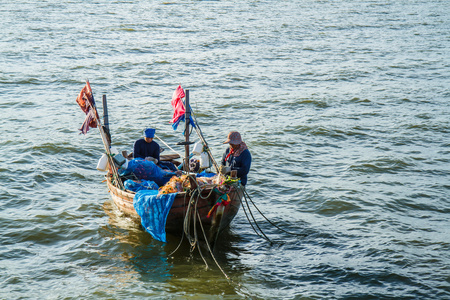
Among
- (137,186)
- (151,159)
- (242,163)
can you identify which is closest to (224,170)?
(242,163)

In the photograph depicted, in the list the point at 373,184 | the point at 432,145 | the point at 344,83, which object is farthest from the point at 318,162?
the point at 344,83

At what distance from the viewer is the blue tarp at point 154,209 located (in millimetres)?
9312

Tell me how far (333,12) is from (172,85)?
81.1ft

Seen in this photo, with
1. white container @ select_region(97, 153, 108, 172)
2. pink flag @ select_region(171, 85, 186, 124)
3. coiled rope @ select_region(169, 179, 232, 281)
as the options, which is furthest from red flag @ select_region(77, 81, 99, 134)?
coiled rope @ select_region(169, 179, 232, 281)

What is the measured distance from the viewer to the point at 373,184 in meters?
13.2

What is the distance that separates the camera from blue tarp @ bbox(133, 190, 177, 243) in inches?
367

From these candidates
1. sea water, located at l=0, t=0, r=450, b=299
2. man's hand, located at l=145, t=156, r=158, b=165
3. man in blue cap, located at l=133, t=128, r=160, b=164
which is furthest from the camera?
man in blue cap, located at l=133, t=128, r=160, b=164

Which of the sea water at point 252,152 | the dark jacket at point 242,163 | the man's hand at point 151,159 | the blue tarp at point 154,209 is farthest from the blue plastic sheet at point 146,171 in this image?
the dark jacket at point 242,163

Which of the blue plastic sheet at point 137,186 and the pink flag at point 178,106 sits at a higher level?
the pink flag at point 178,106

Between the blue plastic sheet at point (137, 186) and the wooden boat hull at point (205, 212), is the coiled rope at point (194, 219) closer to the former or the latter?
the wooden boat hull at point (205, 212)

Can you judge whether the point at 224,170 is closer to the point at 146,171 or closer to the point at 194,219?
the point at 194,219

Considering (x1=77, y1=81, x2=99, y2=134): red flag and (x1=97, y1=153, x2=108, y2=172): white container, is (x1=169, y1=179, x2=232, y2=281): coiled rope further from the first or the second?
(x1=77, y1=81, x2=99, y2=134): red flag

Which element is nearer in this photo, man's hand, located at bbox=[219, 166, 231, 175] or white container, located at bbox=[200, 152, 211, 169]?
man's hand, located at bbox=[219, 166, 231, 175]

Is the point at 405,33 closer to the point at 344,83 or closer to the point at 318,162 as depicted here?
the point at 344,83
